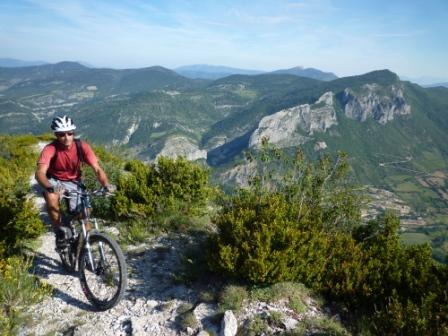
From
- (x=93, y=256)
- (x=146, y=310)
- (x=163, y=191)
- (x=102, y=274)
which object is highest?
(x=163, y=191)

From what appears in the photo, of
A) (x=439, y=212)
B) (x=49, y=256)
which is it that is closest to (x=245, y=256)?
(x=49, y=256)

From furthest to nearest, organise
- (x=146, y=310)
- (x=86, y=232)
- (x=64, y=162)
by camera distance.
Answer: (x=64, y=162), (x=86, y=232), (x=146, y=310)

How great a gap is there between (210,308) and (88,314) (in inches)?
80.4

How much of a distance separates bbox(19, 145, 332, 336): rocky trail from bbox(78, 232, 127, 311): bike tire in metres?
0.19

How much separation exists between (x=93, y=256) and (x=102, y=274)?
1.17 feet

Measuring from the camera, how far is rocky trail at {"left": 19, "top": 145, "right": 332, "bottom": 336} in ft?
17.9

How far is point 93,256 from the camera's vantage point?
6.43 m

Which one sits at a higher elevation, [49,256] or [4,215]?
[4,215]

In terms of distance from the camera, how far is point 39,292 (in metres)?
5.48

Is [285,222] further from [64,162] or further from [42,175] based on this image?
[42,175]

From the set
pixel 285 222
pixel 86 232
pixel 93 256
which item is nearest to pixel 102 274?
pixel 93 256

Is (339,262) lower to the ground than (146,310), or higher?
higher

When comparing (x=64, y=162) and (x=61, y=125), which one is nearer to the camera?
(x=61, y=125)

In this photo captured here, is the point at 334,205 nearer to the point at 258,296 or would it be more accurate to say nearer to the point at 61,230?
the point at 258,296
